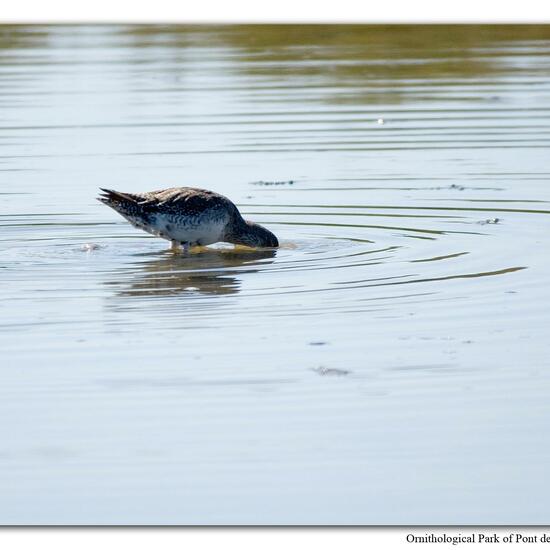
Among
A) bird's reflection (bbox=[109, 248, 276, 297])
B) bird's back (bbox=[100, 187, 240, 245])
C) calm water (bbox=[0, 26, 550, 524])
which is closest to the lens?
calm water (bbox=[0, 26, 550, 524])

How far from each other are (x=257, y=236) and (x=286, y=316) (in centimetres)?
266

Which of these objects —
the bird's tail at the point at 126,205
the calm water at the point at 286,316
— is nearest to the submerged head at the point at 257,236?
the calm water at the point at 286,316

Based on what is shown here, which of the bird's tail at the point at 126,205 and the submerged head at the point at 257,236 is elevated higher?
the bird's tail at the point at 126,205

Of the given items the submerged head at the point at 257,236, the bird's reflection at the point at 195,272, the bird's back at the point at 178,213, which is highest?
the bird's back at the point at 178,213

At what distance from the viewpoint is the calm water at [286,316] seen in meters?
5.98

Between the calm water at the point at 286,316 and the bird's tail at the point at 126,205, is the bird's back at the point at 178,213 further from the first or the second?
the calm water at the point at 286,316

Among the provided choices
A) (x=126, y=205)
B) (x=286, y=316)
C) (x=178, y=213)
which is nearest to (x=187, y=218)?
(x=178, y=213)

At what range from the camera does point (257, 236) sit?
11320mm

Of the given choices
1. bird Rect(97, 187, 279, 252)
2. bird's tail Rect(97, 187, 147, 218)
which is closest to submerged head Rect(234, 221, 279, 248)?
bird Rect(97, 187, 279, 252)

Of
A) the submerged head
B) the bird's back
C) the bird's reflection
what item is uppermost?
the bird's back

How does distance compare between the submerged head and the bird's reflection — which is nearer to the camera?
the bird's reflection

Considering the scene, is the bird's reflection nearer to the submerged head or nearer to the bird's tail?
the submerged head

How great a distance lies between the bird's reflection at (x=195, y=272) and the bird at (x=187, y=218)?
12 cm

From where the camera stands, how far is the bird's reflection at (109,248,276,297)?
9.81 m
